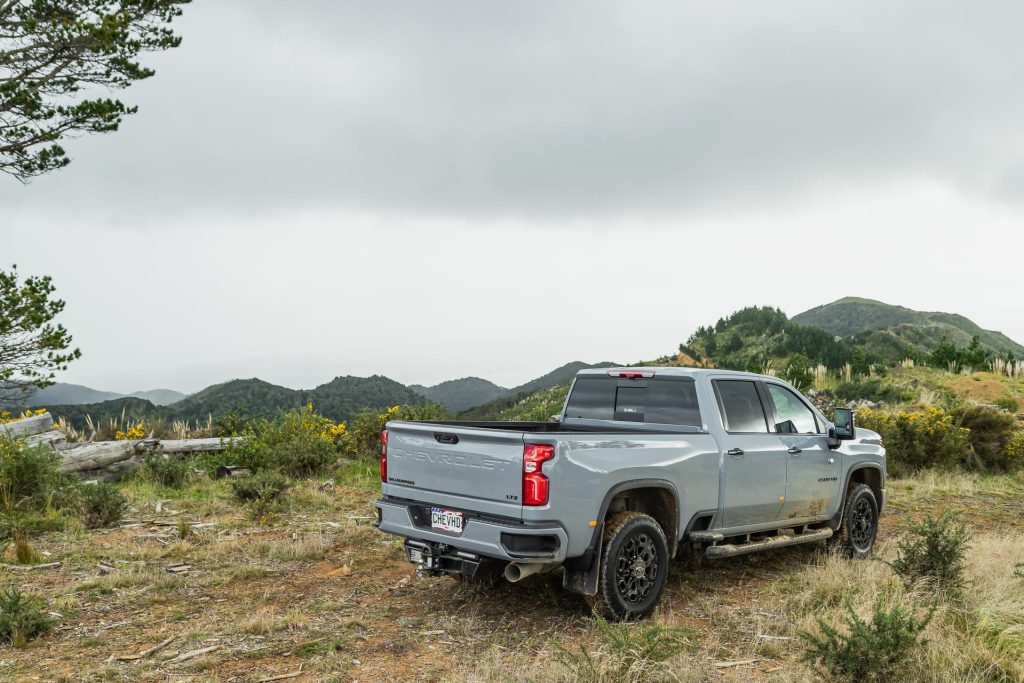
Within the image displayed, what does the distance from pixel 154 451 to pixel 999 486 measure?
654 inches

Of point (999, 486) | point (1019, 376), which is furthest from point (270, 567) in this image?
point (1019, 376)

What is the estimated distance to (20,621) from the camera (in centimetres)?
601

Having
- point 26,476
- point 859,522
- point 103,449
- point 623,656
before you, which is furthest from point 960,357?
point 26,476

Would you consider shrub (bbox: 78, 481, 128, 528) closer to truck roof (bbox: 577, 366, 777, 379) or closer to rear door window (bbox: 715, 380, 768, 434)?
truck roof (bbox: 577, 366, 777, 379)

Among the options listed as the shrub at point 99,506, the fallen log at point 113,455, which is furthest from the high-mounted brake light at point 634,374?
the fallen log at point 113,455

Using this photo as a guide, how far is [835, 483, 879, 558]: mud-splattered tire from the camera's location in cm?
866

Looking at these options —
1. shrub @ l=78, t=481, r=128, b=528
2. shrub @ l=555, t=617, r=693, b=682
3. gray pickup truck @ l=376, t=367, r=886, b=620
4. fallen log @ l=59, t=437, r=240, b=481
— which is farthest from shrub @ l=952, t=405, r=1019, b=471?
shrub @ l=78, t=481, r=128, b=528

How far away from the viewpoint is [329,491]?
12.8 metres

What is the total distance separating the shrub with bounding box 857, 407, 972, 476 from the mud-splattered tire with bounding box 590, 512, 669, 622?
1253cm

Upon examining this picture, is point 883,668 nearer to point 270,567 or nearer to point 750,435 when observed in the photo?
point 750,435

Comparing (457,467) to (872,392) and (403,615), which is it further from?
(872,392)

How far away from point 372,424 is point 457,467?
1066cm

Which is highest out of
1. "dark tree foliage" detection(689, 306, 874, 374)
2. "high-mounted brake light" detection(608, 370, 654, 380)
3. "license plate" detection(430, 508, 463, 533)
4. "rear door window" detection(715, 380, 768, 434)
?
"dark tree foliage" detection(689, 306, 874, 374)

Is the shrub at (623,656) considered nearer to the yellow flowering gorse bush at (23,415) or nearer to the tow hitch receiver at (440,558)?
the tow hitch receiver at (440,558)
